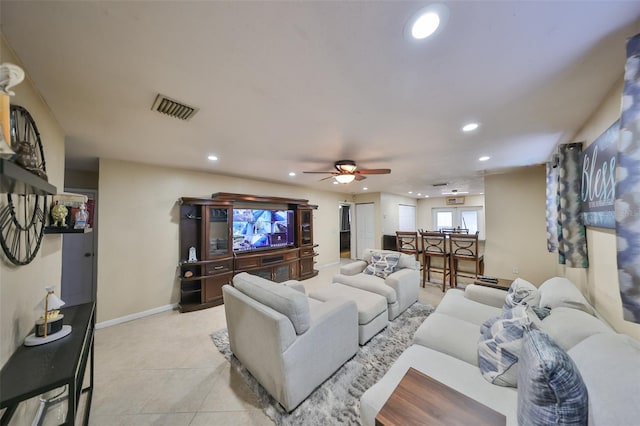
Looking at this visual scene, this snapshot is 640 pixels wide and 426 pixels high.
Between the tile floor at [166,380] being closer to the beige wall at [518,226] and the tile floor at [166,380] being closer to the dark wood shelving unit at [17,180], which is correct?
the dark wood shelving unit at [17,180]

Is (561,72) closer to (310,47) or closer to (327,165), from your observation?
(310,47)

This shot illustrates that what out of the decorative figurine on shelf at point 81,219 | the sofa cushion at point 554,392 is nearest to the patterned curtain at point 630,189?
the sofa cushion at point 554,392

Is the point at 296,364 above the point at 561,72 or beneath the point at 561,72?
beneath

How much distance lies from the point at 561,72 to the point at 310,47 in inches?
62.4

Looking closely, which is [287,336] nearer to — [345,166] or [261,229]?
[345,166]

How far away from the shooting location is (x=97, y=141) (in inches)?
92.6

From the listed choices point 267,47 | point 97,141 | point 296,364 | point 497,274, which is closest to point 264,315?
point 296,364

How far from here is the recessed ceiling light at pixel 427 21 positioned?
0.89 metres

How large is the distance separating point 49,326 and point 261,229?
3.24 metres

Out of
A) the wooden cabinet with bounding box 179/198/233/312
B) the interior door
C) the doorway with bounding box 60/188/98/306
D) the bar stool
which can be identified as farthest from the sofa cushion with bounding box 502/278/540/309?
the doorway with bounding box 60/188/98/306

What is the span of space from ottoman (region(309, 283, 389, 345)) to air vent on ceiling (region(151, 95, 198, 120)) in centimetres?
236

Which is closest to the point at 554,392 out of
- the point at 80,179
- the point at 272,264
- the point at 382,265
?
the point at 382,265

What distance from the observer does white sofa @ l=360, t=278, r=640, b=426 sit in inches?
28.8

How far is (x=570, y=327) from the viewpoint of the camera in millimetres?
1245
